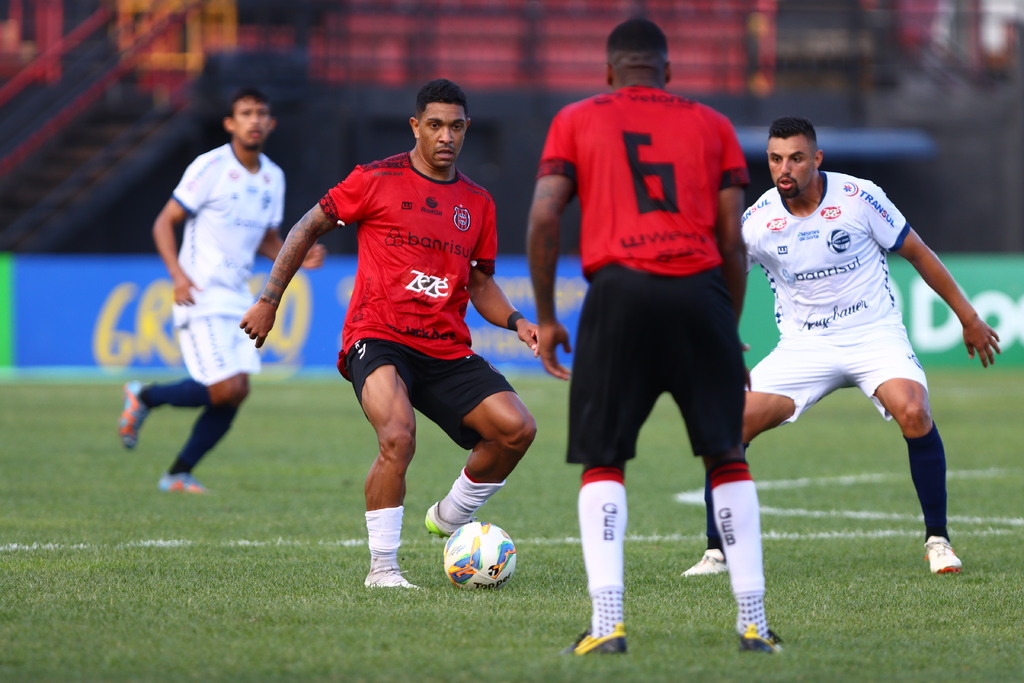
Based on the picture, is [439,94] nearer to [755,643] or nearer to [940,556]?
[755,643]

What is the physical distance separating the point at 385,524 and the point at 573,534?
72.7 inches

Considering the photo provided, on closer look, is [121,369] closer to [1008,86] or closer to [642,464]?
[642,464]

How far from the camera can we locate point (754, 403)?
695 centimetres

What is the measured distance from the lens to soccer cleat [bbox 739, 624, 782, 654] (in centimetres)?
462

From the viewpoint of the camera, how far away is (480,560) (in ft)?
19.6

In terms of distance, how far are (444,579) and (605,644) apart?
1.84 m

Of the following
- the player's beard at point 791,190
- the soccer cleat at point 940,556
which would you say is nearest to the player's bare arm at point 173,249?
the player's beard at point 791,190

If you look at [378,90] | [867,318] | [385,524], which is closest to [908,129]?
[378,90]

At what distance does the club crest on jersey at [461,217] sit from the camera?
6328 millimetres

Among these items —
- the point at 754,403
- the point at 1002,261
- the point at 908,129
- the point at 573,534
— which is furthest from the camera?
the point at 908,129

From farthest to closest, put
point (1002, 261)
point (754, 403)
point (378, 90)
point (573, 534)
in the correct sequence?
point (378, 90) < point (1002, 261) < point (573, 534) < point (754, 403)

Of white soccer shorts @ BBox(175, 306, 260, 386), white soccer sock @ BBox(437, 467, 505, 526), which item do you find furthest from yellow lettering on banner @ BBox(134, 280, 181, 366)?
white soccer sock @ BBox(437, 467, 505, 526)

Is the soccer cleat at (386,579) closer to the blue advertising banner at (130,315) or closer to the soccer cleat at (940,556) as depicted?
the soccer cleat at (940,556)

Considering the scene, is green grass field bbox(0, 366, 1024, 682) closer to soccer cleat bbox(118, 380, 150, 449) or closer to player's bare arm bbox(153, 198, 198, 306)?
soccer cleat bbox(118, 380, 150, 449)
